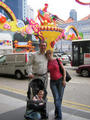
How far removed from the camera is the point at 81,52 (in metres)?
16.1

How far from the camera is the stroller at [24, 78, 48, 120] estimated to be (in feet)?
12.3

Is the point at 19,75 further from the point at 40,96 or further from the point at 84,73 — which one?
the point at 40,96

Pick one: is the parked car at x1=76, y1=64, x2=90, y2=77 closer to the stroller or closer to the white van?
the white van

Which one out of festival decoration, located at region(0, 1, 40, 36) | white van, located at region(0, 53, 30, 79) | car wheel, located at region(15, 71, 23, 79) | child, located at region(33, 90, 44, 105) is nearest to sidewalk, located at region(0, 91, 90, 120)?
child, located at region(33, 90, 44, 105)

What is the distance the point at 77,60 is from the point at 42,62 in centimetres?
1265

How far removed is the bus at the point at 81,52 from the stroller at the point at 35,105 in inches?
476

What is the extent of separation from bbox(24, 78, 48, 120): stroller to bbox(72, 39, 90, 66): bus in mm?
12089

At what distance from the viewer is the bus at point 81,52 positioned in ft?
51.0

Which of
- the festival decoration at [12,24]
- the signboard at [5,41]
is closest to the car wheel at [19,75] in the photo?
the signboard at [5,41]

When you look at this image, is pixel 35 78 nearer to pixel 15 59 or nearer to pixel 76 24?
pixel 15 59

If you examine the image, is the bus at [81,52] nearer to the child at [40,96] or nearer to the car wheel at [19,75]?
the car wheel at [19,75]

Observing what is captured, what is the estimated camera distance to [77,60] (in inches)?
641

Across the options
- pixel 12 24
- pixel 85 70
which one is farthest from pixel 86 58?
pixel 12 24

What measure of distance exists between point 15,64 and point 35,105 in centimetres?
749
